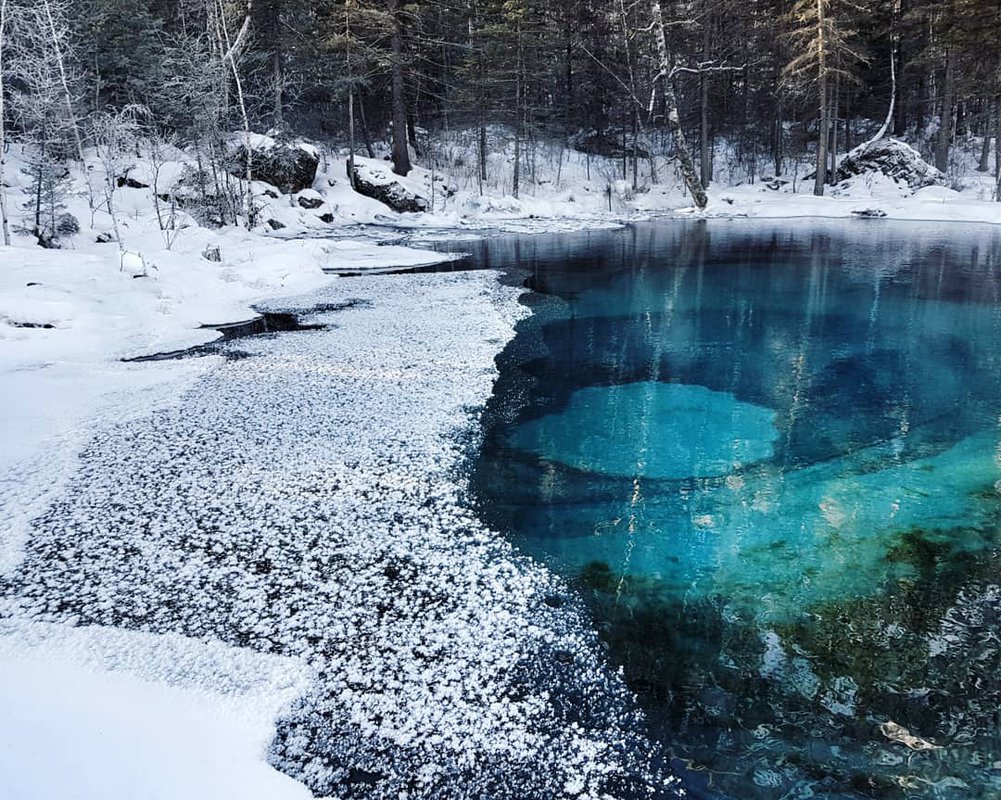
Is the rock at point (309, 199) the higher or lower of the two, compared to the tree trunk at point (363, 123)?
lower

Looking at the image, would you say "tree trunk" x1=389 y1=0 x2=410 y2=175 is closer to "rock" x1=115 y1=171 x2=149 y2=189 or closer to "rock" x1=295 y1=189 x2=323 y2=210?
"rock" x1=295 y1=189 x2=323 y2=210

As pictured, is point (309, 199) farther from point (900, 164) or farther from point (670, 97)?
point (900, 164)

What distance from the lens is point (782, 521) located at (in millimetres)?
4133

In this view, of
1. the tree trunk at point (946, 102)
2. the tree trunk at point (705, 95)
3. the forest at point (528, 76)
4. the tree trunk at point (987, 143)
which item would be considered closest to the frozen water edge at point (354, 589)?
the forest at point (528, 76)

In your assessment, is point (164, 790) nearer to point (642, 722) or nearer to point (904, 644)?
point (642, 722)

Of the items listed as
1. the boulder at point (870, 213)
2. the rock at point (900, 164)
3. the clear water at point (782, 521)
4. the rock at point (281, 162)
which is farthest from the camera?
the rock at point (900, 164)

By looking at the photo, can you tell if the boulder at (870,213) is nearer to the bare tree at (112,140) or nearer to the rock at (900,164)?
the rock at (900,164)

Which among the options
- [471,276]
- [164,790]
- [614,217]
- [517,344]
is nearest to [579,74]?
[614,217]

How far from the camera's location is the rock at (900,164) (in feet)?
90.5

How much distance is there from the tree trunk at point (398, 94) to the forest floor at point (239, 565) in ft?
71.2

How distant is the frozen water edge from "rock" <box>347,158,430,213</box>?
2378cm

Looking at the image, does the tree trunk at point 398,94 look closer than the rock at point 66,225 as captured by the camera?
No

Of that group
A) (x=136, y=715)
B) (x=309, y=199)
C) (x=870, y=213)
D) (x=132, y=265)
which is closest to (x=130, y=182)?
(x=309, y=199)

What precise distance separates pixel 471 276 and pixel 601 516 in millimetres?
9952
